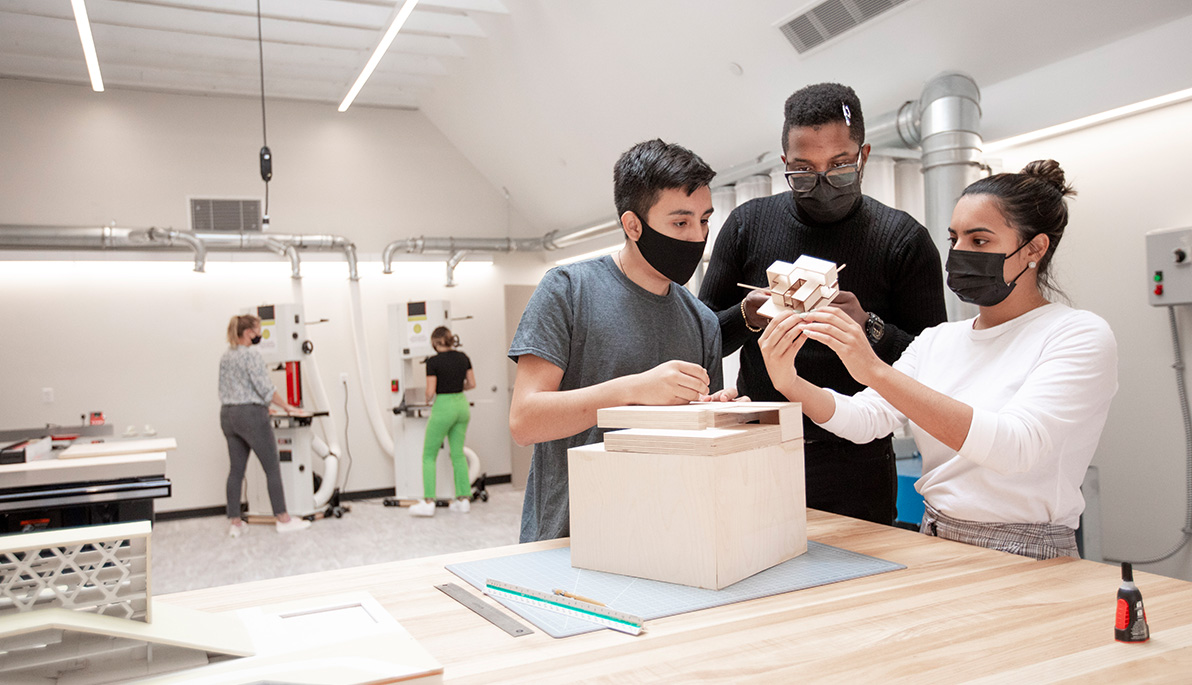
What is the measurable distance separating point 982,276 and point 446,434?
6239 mm

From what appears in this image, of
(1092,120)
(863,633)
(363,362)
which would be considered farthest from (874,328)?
(363,362)

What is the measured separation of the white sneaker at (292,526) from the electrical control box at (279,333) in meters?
1.45

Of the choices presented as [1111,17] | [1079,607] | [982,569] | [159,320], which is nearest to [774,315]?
[982,569]

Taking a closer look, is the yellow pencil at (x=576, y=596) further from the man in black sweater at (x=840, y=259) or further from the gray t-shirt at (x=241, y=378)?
the gray t-shirt at (x=241, y=378)

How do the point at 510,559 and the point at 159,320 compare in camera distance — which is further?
A: the point at 159,320

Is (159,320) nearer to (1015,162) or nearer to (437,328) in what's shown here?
(437,328)

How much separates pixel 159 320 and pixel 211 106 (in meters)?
2.15

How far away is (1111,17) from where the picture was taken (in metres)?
3.24

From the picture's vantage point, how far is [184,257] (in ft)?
25.0

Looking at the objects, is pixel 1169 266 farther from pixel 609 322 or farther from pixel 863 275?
pixel 609 322

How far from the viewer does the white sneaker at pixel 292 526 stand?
22.2ft

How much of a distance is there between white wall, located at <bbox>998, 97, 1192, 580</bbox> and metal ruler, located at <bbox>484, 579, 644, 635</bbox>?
343cm

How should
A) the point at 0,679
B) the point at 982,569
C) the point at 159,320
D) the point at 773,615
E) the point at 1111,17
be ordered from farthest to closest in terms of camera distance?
the point at 159,320 < the point at 1111,17 < the point at 982,569 < the point at 773,615 < the point at 0,679

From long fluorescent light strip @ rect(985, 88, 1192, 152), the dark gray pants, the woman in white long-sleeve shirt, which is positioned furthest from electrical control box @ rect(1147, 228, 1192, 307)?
the dark gray pants
